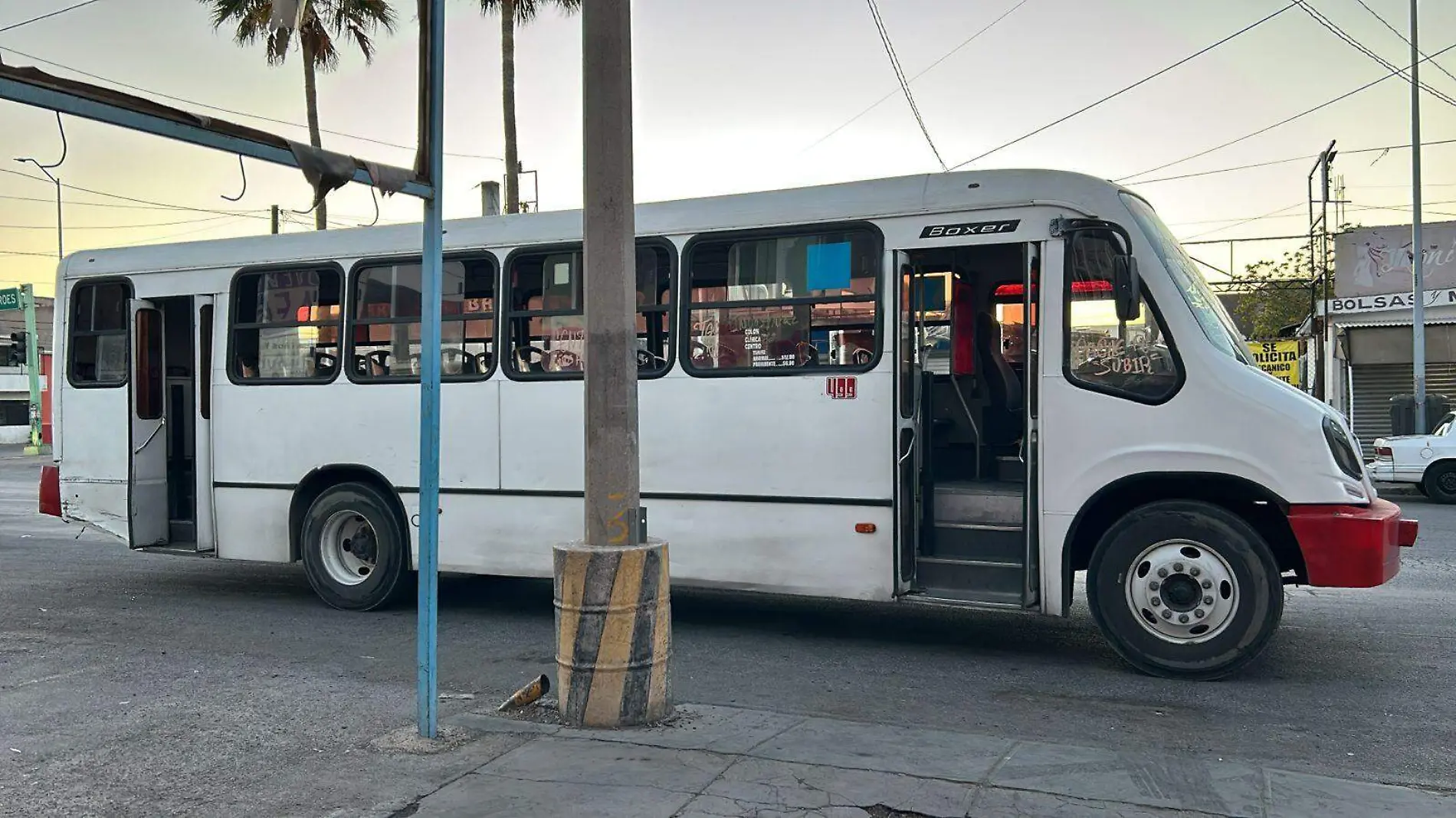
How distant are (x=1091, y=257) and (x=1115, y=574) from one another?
1907 millimetres

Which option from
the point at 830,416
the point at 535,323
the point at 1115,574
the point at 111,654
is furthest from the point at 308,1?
the point at 1115,574

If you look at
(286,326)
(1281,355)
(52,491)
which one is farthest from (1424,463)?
(1281,355)

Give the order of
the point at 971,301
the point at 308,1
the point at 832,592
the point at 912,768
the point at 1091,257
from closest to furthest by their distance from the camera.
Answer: the point at 912,768 < the point at 308,1 < the point at 1091,257 < the point at 832,592 < the point at 971,301

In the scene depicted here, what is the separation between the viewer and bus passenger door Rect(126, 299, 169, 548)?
10156mm

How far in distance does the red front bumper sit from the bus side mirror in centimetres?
141

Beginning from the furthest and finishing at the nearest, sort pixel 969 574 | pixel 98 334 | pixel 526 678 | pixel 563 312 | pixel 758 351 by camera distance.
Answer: pixel 98 334
pixel 563 312
pixel 758 351
pixel 969 574
pixel 526 678

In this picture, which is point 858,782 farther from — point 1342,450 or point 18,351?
point 18,351

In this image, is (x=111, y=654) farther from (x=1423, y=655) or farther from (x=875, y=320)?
(x=1423, y=655)

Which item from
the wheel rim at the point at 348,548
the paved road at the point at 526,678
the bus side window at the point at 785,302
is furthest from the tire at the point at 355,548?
the bus side window at the point at 785,302

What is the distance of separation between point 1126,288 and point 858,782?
358 cm

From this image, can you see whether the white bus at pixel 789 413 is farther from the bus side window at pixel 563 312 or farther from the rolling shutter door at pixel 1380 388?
the rolling shutter door at pixel 1380 388

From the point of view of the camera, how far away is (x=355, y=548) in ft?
31.7

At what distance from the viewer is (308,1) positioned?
5.96m

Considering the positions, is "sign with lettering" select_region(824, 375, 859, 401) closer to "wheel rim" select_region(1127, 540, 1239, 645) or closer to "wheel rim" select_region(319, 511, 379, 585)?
"wheel rim" select_region(1127, 540, 1239, 645)
